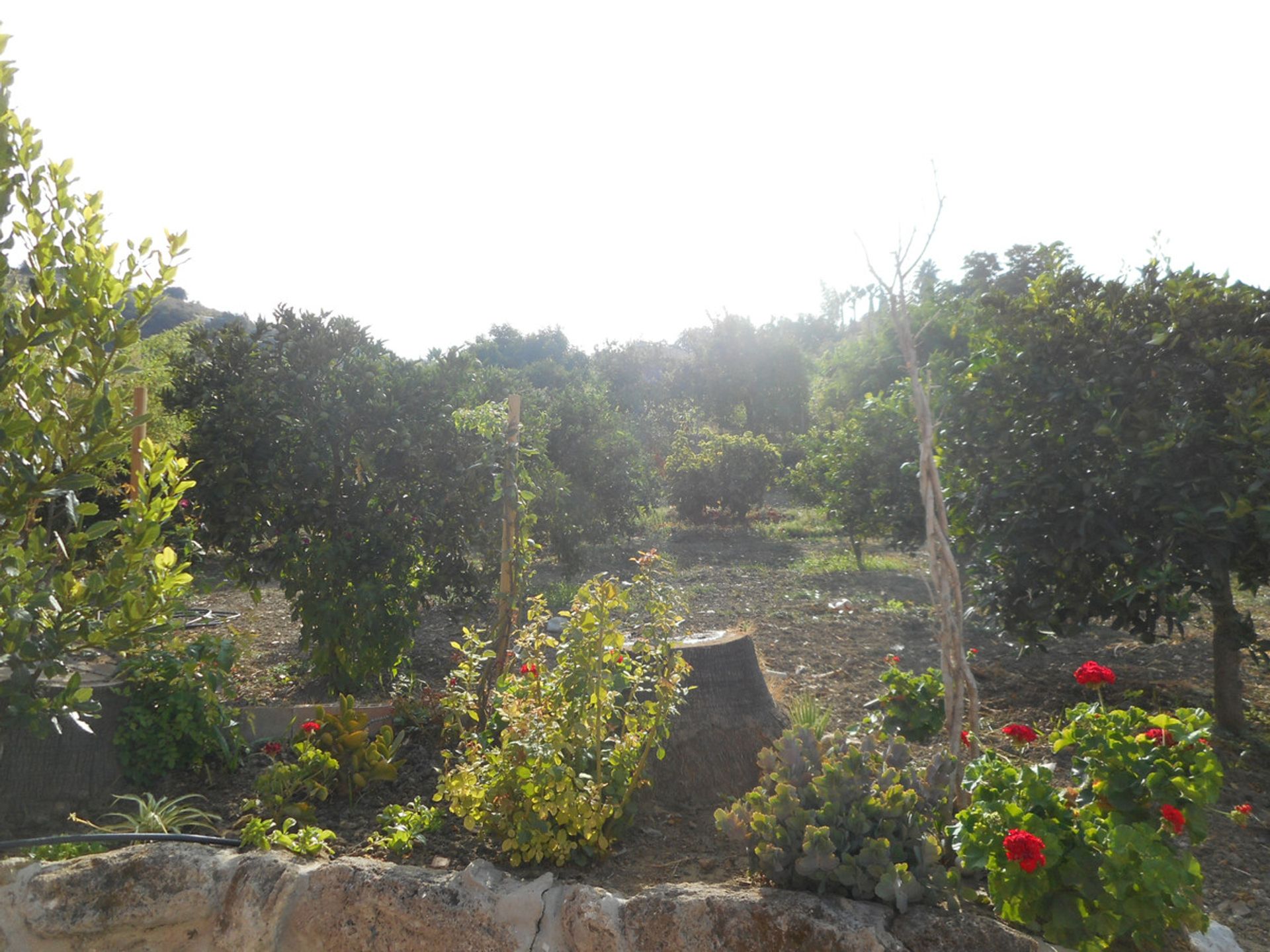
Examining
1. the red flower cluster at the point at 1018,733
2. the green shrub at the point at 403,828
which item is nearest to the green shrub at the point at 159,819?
the green shrub at the point at 403,828

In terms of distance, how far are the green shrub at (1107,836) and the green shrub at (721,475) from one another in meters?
10.8

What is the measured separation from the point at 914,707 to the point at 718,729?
31.3 inches

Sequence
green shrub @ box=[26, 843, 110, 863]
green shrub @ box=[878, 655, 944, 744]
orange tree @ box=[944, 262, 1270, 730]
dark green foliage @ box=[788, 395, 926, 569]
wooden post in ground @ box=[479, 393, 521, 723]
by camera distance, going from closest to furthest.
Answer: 1. green shrub @ box=[26, 843, 110, 863]
2. green shrub @ box=[878, 655, 944, 744]
3. wooden post in ground @ box=[479, 393, 521, 723]
4. orange tree @ box=[944, 262, 1270, 730]
5. dark green foliage @ box=[788, 395, 926, 569]

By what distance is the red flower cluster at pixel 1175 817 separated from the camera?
2109 millimetres

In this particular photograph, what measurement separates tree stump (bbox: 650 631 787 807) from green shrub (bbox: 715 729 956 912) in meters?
0.66

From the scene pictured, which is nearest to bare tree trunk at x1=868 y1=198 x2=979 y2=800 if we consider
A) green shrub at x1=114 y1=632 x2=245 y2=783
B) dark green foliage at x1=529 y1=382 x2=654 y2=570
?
green shrub at x1=114 y1=632 x2=245 y2=783

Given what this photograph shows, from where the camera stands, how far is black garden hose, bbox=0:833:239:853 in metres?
2.54

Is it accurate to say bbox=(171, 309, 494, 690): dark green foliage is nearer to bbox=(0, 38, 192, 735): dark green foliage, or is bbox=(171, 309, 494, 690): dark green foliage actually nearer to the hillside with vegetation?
the hillside with vegetation

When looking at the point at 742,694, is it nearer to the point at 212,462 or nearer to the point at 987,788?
the point at 987,788

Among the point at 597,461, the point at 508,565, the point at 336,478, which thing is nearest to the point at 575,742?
the point at 508,565

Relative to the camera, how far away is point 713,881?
249 centimetres

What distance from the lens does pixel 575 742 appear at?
272 centimetres

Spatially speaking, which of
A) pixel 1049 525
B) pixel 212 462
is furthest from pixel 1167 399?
pixel 212 462

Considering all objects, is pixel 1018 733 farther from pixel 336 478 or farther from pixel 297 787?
pixel 336 478
